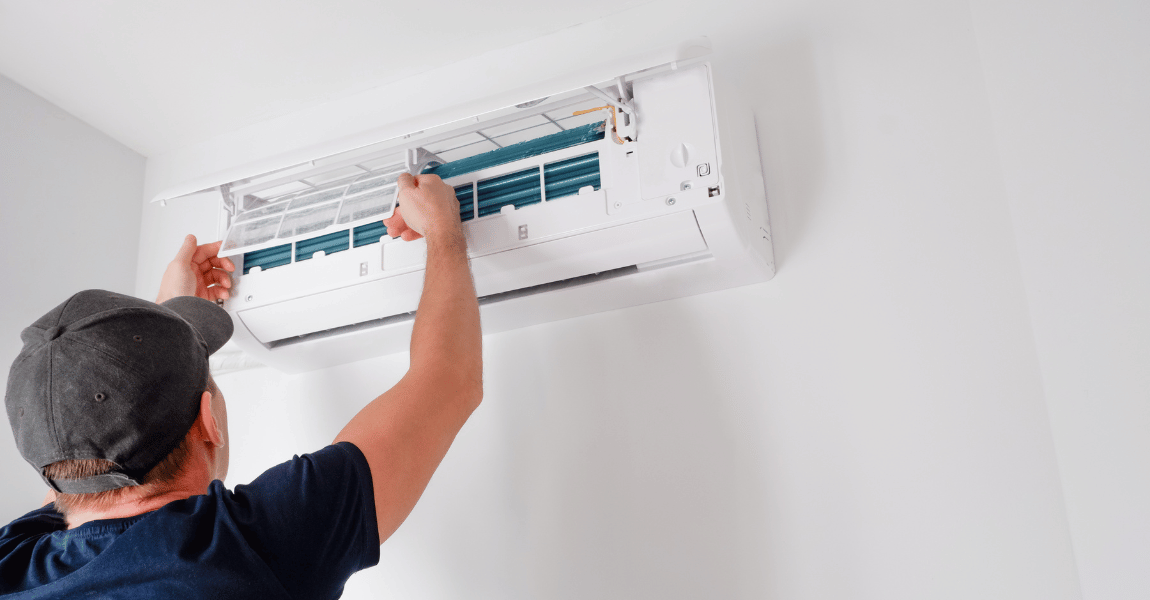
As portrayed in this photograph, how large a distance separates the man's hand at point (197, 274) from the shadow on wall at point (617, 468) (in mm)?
506

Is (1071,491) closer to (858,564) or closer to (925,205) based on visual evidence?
(858,564)

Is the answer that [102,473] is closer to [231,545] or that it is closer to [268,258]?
[231,545]

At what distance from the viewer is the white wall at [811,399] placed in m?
1.12

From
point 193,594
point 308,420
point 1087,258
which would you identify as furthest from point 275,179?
point 1087,258

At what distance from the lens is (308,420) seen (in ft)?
5.29

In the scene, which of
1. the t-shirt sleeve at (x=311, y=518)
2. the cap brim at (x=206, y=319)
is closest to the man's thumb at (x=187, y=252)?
the cap brim at (x=206, y=319)

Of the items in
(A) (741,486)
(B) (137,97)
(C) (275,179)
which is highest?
(B) (137,97)

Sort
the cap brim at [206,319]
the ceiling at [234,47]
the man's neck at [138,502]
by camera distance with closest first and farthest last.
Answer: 1. the man's neck at [138,502]
2. the cap brim at [206,319]
3. the ceiling at [234,47]

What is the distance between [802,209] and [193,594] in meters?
1.03

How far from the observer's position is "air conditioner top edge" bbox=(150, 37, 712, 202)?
113 cm

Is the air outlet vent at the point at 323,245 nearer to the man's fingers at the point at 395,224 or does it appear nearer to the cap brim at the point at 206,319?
the man's fingers at the point at 395,224

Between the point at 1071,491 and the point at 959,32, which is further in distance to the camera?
the point at 959,32

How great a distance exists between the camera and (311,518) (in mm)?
781

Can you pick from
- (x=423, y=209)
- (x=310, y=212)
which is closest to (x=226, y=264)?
(x=310, y=212)
